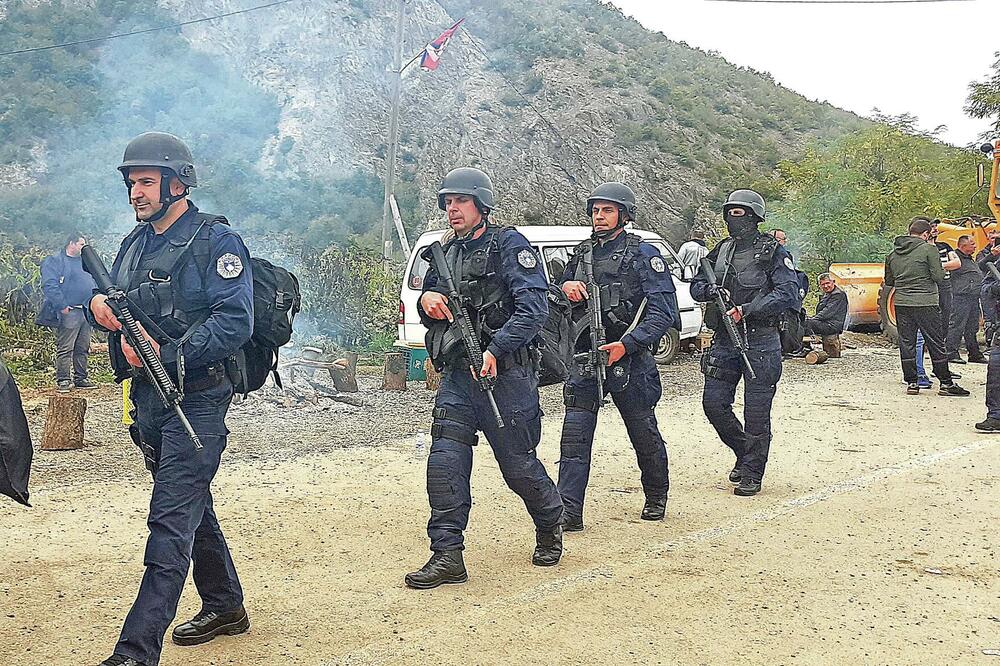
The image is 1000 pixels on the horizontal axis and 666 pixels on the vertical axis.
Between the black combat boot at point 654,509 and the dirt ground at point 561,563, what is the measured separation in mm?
90

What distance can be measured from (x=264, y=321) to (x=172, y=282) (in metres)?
0.40

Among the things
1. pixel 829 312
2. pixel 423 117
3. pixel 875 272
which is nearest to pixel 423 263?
pixel 829 312

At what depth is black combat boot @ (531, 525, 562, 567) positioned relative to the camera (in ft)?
17.0

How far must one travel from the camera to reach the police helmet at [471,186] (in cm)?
493

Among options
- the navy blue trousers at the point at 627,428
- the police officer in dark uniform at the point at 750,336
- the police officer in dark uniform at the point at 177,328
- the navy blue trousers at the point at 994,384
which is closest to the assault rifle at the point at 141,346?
the police officer in dark uniform at the point at 177,328

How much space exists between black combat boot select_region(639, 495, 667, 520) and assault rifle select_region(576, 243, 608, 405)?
30.4 inches

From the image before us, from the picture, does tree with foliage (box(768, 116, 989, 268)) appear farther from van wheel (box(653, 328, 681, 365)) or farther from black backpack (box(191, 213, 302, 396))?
black backpack (box(191, 213, 302, 396))

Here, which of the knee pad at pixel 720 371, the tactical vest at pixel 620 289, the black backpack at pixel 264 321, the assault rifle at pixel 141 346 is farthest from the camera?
the knee pad at pixel 720 371

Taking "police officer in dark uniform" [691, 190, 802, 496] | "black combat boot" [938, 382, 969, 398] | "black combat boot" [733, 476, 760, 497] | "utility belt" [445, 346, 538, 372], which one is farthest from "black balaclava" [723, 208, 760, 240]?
"black combat boot" [938, 382, 969, 398]

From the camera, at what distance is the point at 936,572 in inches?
203

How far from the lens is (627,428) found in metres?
5.96

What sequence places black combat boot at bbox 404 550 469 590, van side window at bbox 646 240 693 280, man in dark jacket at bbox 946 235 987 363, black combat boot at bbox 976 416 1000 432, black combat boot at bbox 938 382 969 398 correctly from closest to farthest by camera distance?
black combat boot at bbox 404 550 469 590 → black combat boot at bbox 976 416 1000 432 → black combat boot at bbox 938 382 969 398 → van side window at bbox 646 240 693 280 → man in dark jacket at bbox 946 235 987 363

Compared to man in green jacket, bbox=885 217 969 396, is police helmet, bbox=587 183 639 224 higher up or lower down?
higher up

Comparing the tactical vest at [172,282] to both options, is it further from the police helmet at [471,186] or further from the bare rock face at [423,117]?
the bare rock face at [423,117]
